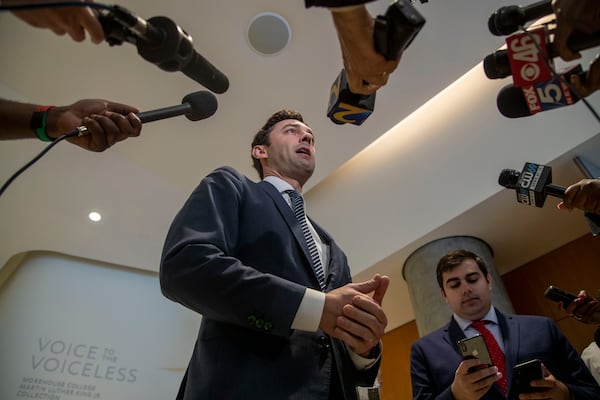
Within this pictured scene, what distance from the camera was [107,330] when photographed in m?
4.79

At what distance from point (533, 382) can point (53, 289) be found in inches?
191

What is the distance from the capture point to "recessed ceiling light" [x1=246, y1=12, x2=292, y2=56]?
3.08 meters

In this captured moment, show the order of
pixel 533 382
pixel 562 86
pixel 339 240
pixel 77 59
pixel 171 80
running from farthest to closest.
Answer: pixel 339 240 → pixel 171 80 → pixel 77 59 → pixel 533 382 → pixel 562 86

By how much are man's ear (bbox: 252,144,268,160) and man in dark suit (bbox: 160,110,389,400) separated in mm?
734

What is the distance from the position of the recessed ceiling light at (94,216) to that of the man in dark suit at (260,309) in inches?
146

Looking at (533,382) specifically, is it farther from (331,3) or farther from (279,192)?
(331,3)

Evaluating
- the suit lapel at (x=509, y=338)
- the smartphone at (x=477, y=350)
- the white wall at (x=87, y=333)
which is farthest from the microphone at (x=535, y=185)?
the white wall at (x=87, y=333)

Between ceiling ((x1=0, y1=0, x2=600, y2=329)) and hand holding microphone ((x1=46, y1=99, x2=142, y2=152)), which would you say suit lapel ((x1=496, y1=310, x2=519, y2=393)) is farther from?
hand holding microphone ((x1=46, y1=99, x2=142, y2=152))

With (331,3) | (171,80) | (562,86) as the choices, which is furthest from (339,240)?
(331,3)

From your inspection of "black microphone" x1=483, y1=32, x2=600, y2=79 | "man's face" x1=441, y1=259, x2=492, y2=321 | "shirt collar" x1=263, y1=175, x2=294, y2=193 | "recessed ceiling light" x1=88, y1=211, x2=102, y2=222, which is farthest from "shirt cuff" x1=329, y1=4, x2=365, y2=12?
"recessed ceiling light" x1=88, y1=211, x2=102, y2=222

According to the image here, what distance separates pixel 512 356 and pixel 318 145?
8.22 ft

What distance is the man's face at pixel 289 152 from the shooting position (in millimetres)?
1896

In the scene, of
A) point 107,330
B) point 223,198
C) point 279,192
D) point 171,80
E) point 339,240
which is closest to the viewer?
point 223,198

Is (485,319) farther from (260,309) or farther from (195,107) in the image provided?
(195,107)
